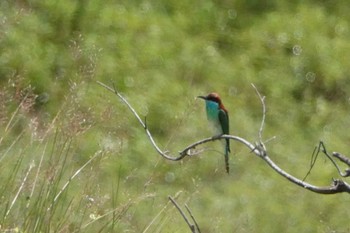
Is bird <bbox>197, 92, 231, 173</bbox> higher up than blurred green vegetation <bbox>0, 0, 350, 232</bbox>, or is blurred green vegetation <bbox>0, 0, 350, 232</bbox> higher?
bird <bbox>197, 92, 231, 173</bbox>

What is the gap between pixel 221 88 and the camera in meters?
7.65

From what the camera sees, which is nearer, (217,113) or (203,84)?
(217,113)

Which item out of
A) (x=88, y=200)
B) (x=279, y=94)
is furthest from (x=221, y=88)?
(x=88, y=200)

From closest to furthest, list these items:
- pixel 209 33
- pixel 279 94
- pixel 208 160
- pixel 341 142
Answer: pixel 208 160 → pixel 341 142 → pixel 279 94 → pixel 209 33

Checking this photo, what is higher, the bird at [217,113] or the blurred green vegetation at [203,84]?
the bird at [217,113]

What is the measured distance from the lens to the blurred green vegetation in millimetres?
6199

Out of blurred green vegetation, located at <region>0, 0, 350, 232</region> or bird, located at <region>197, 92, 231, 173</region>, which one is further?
blurred green vegetation, located at <region>0, 0, 350, 232</region>

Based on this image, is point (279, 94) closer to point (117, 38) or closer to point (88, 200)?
point (117, 38)

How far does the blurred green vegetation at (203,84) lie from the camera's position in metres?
6.20

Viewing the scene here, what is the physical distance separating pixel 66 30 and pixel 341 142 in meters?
2.31

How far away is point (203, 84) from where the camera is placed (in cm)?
765

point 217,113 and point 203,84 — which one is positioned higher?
point 217,113

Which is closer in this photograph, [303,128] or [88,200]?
[88,200]

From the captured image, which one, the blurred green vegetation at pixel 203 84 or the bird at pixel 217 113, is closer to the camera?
the bird at pixel 217 113
